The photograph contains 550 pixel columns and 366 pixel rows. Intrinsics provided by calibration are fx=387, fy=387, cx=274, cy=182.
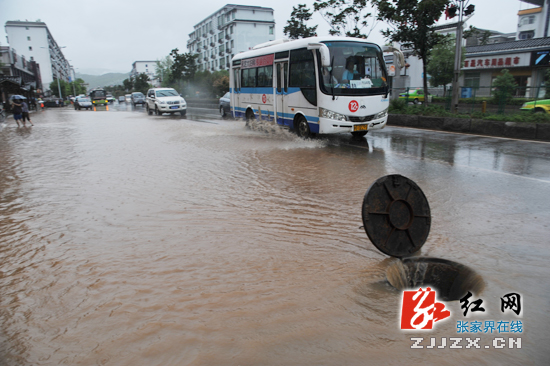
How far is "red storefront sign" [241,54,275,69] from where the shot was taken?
13992mm

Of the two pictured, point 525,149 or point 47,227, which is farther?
point 525,149

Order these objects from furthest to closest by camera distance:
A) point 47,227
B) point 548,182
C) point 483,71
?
point 483,71 < point 548,182 < point 47,227

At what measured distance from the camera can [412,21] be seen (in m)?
17.2

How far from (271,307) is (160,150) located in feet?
29.6

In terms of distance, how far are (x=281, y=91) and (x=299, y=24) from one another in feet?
51.7

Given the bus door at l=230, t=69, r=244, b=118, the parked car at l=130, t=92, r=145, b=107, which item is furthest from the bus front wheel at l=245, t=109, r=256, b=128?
the parked car at l=130, t=92, r=145, b=107

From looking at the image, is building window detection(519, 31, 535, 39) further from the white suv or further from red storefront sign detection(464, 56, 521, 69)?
the white suv

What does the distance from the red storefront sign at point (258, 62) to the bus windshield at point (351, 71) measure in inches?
135

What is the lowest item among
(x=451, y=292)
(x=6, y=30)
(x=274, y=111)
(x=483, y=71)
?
(x=451, y=292)

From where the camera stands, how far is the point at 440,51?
119 ft

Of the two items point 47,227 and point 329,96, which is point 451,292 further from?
point 329,96

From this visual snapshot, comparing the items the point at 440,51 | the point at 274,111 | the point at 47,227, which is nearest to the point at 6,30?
the point at 440,51

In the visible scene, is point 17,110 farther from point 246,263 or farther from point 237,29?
point 237,29

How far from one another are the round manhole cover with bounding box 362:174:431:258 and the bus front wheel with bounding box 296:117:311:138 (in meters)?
8.33
